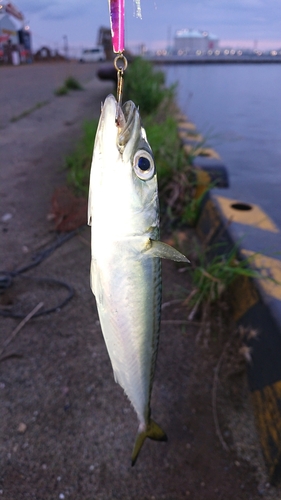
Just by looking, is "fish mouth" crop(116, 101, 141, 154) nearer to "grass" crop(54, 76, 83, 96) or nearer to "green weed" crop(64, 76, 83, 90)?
"grass" crop(54, 76, 83, 96)

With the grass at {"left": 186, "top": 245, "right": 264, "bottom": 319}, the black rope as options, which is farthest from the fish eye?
the black rope

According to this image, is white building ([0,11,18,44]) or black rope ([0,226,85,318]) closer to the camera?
black rope ([0,226,85,318])

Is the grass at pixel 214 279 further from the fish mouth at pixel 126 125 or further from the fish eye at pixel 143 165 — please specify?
the fish mouth at pixel 126 125

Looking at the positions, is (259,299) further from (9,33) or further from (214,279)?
(9,33)

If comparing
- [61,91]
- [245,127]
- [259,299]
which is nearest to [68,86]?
[61,91]

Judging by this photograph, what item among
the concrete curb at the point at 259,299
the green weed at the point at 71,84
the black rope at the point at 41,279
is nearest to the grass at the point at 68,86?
the green weed at the point at 71,84

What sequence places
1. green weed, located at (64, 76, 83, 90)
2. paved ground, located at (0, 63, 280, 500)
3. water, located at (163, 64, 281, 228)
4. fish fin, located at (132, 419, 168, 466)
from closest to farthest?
fish fin, located at (132, 419, 168, 466)
paved ground, located at (0, 63, 280, 500)
water, located at (163, 64, 281, 228)
green weed, located at (64, 76, 83, 90)
